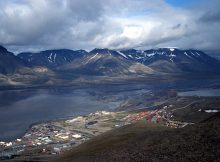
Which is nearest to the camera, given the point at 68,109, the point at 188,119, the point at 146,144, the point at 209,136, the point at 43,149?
the point at 209,136

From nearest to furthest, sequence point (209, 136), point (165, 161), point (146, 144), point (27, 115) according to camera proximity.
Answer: point (165, 161), point (209, 136), point (146, 144), point (27, 115)

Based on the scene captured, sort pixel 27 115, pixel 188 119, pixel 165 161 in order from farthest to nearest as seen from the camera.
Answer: pixel 27 115, pixel 188 119, pixel 165 161

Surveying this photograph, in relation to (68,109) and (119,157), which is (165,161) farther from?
(68,109)

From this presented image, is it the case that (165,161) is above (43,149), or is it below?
above

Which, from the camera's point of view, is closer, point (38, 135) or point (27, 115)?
point (38, 135)

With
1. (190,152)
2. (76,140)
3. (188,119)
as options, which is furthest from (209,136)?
(188,119)

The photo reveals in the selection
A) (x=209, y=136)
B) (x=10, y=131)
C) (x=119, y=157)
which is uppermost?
(x=209, y=136)

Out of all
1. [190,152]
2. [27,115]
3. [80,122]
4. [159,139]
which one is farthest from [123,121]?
[190,152]

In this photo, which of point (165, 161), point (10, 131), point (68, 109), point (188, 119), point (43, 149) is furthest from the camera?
point (68, 109)

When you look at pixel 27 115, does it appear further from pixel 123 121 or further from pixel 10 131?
pixel 123 121
